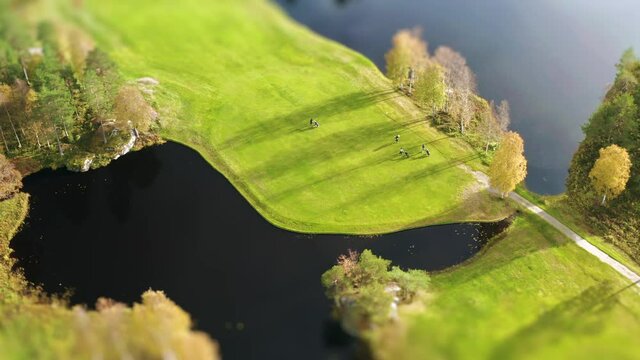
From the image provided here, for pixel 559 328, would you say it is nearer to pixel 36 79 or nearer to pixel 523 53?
pixel 523 53

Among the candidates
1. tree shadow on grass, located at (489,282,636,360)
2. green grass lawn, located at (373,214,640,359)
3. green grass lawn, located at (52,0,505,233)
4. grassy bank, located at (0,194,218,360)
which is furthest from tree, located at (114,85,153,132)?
tree shadow on grass, located at (489,282,636,360)

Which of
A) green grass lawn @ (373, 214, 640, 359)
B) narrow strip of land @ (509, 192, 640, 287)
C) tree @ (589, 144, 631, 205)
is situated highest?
tree @ (589, 144, 631, 205)

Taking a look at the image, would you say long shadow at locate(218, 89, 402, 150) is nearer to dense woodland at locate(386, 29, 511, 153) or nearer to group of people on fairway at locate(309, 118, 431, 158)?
group of people on fairway at locate(309, 118, 431, 158)

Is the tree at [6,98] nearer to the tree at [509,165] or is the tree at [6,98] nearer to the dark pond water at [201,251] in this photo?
the dark pond water at [201,251]

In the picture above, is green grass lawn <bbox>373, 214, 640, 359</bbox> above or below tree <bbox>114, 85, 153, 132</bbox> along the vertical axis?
above

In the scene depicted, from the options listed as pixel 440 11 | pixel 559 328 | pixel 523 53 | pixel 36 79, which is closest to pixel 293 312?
pixel 559 328

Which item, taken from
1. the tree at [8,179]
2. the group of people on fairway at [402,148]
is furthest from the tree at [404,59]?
the tree at [8,179]
